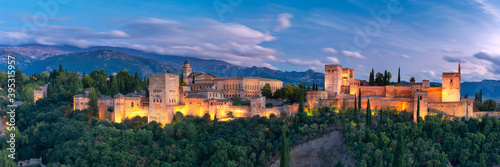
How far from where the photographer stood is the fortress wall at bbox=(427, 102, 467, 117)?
42375mm

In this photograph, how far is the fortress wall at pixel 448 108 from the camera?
139 feet

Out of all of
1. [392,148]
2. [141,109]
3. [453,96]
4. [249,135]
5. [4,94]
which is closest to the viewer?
[392,148]

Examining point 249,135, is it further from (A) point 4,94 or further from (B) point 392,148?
(A) point 4,94

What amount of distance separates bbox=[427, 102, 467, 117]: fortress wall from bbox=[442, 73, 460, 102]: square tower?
124cm

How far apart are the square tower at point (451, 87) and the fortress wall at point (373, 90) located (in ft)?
22.3

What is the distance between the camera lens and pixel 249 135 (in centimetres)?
4081

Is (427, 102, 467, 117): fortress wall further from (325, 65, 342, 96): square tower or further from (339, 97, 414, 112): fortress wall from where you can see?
(325, 65, 342, 96): square tower

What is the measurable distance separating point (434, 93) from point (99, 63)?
527 ft

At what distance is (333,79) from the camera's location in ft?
167

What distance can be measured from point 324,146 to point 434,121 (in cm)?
1157

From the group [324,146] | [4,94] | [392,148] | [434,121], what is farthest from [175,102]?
[4,94]

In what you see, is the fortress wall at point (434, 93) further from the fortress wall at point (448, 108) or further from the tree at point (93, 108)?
the tree at point (93, 108)

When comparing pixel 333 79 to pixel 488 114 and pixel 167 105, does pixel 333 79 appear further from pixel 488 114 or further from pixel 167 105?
pixel 167 105

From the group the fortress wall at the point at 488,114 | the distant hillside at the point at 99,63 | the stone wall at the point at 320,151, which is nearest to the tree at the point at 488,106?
the fortress wall at the point at 488,114
